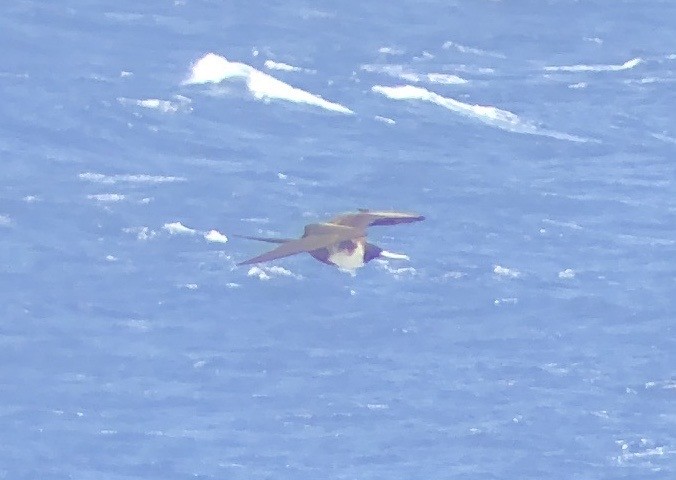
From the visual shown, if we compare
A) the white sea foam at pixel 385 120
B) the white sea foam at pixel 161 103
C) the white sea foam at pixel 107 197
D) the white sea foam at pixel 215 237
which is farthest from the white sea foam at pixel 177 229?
the white sea foam at pixel 385 120

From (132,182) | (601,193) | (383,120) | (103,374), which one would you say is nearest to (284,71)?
(383,120)

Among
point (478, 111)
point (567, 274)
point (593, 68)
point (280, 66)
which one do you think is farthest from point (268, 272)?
point (593, 68)

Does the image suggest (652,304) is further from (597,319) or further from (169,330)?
(169,330)

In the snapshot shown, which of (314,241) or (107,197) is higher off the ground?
(107,197)

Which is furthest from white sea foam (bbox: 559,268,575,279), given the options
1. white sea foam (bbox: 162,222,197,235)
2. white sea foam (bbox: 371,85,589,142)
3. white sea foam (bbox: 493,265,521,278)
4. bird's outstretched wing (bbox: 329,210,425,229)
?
bird's outstretched wing (bbox: 329,210,425,229)

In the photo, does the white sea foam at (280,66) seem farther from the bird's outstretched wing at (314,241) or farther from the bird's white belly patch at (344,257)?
the bird's outstretched wing at (314,241)

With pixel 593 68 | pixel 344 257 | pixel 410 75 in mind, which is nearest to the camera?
pixel 344 257

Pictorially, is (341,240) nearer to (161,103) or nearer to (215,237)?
(215,237)
